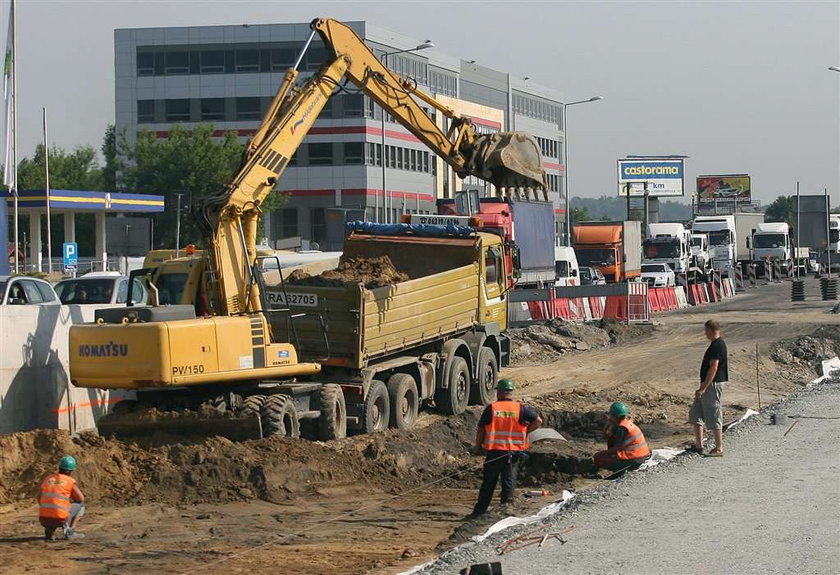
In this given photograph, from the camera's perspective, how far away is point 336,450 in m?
16.0

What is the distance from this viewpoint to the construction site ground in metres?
11.4

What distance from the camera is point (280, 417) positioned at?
15.9 metres

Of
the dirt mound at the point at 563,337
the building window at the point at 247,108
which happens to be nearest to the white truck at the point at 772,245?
the building window at the point at 247,108

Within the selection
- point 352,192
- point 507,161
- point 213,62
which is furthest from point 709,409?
point 213,62

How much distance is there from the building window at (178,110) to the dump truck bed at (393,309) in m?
59.8

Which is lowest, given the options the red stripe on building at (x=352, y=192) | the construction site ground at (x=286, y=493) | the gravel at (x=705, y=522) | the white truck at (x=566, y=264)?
the construction site ground at (x=286, y=493)

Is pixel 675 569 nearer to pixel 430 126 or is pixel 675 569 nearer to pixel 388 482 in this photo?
pixel 388 482

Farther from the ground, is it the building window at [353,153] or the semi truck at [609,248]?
the building window at [353,153]

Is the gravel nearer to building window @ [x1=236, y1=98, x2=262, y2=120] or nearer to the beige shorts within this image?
the beige shorts

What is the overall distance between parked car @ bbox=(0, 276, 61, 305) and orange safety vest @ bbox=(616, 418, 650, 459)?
9.93 meters

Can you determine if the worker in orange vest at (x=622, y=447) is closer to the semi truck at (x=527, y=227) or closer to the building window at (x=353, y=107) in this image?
the semi truck at (x=527, y=227)

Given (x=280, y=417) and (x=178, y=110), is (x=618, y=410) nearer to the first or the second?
(x=280, y=417)

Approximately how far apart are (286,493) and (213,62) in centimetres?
6795

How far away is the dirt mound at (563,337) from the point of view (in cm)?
3150
